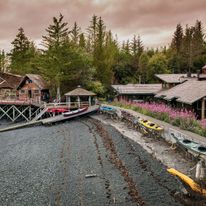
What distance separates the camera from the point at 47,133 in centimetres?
2652

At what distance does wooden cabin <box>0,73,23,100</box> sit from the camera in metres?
45.3

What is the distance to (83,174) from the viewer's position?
13836mm

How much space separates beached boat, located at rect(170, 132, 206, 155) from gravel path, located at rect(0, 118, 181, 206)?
185cm

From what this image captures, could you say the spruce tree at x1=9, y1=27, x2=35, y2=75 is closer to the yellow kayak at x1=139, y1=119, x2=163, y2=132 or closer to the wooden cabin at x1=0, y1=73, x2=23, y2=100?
the wooden cabin at x1=0, y1=73, x2=23, y2=100

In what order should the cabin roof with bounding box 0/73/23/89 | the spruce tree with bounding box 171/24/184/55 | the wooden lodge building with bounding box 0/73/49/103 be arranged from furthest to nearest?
the spruce tree with bounding box 171/24/184/55, the cabin roof with bounding box 0/73/23/89, the wooden lodge building with bounding box 0/73/49/103

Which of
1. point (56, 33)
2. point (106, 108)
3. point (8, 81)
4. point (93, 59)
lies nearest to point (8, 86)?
point (8, 81)

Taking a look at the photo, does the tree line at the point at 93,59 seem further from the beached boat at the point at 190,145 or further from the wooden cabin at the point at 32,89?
the beached boat at the point at 190,145

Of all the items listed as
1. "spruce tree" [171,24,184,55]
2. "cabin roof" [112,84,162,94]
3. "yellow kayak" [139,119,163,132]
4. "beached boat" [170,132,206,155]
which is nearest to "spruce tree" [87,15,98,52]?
"cabin roof" [112,84,162,94]

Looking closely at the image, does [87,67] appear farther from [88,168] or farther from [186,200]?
[186,200]

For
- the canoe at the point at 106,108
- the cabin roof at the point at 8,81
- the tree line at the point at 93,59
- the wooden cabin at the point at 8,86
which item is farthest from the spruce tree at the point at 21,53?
the canoe at the point at 106,108

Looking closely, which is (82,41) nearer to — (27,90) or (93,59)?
(93,59)

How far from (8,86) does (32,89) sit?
19.7ft

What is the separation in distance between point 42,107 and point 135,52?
159 ft

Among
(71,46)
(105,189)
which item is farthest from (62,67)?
(105,189)
